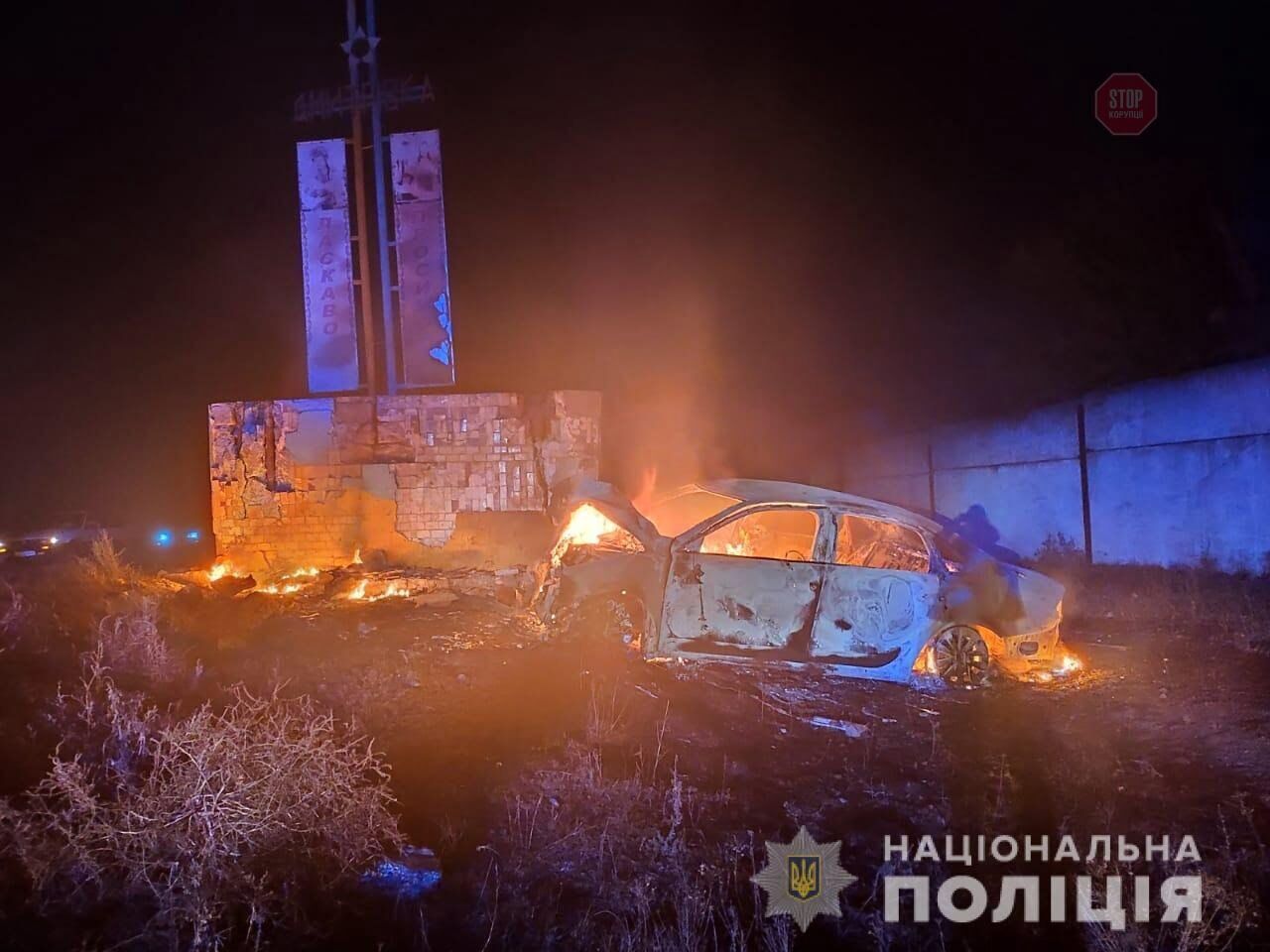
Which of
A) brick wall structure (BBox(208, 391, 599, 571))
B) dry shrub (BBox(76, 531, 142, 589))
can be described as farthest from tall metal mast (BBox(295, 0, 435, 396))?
dry shrub (BBox(76, 531, 142, 589))

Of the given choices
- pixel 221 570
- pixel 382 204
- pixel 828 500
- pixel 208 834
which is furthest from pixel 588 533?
pixel 382 204

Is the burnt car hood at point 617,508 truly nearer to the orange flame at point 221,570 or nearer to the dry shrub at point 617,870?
the dry shrub at point 617,870

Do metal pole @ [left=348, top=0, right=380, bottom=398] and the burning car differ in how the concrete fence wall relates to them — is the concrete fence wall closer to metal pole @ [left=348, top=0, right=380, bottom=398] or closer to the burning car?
the burning car

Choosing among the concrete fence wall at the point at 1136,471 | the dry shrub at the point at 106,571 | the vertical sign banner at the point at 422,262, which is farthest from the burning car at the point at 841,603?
the vertical sign banner at the point at 422,262

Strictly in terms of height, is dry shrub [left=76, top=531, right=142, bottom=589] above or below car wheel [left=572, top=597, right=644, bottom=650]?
above

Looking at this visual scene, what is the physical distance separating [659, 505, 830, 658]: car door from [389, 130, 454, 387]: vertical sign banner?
263 inches

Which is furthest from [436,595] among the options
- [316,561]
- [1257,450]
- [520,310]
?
[520,310]

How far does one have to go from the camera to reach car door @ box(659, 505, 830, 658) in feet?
18.6

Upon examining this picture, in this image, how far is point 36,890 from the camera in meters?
2.78

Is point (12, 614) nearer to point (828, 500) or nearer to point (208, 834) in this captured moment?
point (208, 834)

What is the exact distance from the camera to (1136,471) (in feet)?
28.1

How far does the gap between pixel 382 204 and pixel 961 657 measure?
1022 cm

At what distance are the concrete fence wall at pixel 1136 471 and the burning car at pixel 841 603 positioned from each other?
3.06 meters

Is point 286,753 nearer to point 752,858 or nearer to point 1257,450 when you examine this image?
point 752,858
